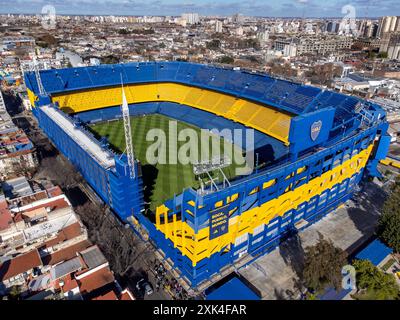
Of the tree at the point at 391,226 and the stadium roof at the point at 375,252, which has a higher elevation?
the tree at the point at 391,226

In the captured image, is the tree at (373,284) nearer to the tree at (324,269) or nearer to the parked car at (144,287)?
the tree at (324,269)

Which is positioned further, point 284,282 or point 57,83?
point 57,83

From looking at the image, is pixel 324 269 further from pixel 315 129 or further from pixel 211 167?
pixel 315 129

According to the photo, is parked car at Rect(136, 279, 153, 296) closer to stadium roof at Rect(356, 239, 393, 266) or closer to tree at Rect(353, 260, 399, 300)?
tree at Rect(353, 260, 399, 300)

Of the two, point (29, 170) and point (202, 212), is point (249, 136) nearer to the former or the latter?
point (202, 212)

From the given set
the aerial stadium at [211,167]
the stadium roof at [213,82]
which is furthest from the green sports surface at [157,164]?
the stadium roof at [213,82]

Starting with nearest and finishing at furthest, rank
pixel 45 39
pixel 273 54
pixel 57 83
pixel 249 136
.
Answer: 1. pixel 249 136
2. pixel 57 83
3. pixel 273 54
4. pixel 45 39

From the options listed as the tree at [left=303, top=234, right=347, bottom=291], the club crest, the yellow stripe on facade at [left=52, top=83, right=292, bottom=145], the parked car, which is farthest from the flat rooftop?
the tree at [left=303, top=234, right=347, bottom=291]

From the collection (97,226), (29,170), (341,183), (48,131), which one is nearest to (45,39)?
(48,131)

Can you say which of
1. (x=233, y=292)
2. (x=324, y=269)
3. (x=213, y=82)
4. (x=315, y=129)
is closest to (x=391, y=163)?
(x=315, y=129)
